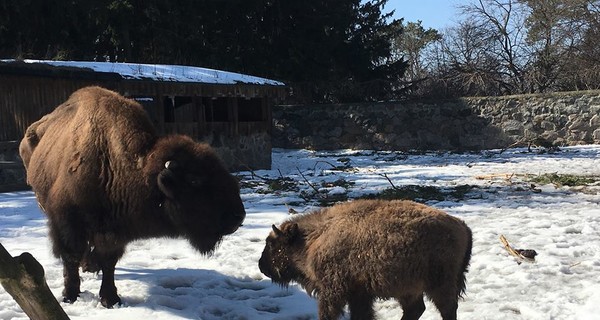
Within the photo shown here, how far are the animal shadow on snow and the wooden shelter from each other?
688 cm

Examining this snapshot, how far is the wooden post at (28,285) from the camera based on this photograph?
1.88m

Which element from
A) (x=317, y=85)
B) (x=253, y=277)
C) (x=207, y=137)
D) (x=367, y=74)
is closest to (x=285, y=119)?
(x=317, y=85)

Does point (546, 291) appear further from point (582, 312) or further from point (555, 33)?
point (555, 33)

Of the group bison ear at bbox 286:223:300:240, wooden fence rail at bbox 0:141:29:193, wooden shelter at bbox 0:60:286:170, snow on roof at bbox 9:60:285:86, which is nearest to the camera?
bison ear at bbox 286:223:300:240

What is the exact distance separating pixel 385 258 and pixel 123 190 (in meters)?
1.98

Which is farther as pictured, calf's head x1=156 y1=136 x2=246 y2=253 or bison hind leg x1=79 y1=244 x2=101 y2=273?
bison hind leg x1=79 y1=244 x2=101 y2=273

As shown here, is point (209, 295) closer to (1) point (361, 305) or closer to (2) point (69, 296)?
(2) point (69, 296)

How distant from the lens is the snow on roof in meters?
11.8

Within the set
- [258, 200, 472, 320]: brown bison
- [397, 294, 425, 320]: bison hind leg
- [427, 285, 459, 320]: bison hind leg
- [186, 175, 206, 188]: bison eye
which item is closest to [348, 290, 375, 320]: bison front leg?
[258, 200, 472, 320]: brown bison

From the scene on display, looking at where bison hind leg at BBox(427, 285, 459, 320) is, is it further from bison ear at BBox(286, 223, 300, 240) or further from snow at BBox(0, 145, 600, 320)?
bison ear at BBox(286, 223, 300, 240)

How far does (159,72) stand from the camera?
13203 mm

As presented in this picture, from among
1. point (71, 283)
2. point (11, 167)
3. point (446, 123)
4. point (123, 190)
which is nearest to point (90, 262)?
point (71, 283)

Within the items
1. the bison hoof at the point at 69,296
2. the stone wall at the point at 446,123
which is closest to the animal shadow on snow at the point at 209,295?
the bison hoof at the point at 69,296

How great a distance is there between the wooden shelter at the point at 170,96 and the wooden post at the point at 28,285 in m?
9.77
